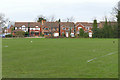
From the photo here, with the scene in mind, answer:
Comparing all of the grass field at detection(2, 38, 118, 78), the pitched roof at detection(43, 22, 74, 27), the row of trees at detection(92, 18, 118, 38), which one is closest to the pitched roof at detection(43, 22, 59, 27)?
the pitched roof at detection(43, 22, 74, 27)

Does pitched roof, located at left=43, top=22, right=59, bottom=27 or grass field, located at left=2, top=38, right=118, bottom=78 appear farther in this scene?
pitched roof, located at left=43, top=22, right=59, bottom=27

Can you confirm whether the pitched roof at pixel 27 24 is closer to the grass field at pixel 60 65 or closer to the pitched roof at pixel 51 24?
the pitched roof at pixel 51 24

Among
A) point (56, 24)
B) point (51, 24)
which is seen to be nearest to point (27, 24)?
point (51, 24)

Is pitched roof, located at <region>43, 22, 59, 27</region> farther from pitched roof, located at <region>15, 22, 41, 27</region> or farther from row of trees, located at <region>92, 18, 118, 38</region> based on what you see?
row of trees, located at <region>92, 18, 118, 38</region>

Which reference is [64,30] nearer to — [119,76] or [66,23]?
[66,23]

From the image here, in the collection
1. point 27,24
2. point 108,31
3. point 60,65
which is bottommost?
point 60,65

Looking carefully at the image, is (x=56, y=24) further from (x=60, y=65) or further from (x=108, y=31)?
(x=60, y=65)

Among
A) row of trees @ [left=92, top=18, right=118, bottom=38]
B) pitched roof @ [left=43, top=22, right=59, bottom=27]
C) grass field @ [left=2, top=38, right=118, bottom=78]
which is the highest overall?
pitched roof @ [left=43, top=22, right=59, bottom=27]

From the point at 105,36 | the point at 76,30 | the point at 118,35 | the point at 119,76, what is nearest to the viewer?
the point at 119,76

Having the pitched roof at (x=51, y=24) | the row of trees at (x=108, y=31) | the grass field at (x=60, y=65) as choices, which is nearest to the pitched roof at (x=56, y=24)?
the pitched roof at (x=51, y=24)

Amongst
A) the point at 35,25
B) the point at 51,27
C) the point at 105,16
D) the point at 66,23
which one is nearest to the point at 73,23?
the point at 66,23

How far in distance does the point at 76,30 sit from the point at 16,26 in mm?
29410

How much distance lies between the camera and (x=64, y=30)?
91.6 meters

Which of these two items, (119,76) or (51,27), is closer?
(119,76)
